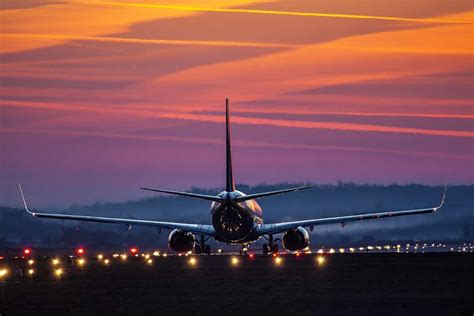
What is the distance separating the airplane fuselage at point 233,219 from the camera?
310ft

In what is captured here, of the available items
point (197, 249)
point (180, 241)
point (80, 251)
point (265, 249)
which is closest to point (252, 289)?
point (180, 241)

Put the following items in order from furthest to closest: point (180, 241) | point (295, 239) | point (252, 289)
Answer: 1. point (180, 241)
2. point (295, 239)
3. point (252, 289)

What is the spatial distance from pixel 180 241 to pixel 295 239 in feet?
33.9

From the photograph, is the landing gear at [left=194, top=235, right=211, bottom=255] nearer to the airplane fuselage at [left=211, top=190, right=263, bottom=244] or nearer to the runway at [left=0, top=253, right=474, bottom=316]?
the airplane fuselage at [left=211, top=190, right=263, bottom=244]

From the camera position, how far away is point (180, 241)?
4092 inches

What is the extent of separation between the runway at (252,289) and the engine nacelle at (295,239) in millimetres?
26093

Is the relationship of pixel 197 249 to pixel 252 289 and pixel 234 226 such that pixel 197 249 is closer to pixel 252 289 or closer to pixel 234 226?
pixel 234 226

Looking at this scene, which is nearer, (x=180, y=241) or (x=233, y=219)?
(x=233, y=219)

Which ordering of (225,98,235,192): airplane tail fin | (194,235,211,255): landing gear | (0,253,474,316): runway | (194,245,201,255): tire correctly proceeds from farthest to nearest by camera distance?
(194,245,201,255): tire, (194,235,211,255): landing gear, (225,98,235,192): airplane tail fin, (0,253,474,316): runway

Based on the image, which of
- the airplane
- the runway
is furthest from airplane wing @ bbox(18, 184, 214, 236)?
the runway

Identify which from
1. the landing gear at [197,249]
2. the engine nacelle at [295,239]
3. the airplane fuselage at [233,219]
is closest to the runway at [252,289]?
the airplane fuselage at [233,219]

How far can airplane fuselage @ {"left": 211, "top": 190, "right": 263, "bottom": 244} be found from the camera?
94.4 m

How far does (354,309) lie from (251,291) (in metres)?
9.57

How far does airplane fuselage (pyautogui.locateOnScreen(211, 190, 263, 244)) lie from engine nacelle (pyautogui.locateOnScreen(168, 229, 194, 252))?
14.8ft
